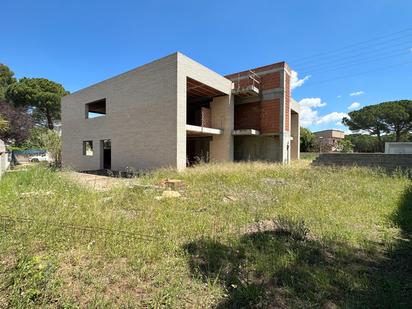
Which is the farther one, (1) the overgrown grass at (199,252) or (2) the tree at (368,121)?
(2) the tree at (368,121)

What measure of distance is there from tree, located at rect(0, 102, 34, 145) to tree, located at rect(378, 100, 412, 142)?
1732 inches

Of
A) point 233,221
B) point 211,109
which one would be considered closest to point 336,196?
point 233,221

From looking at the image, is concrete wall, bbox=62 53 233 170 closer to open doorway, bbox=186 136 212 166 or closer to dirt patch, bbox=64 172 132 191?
open doorway, bbox=186 136 212 166

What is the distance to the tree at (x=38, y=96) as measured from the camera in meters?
28.1

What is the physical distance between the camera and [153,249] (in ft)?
9.56

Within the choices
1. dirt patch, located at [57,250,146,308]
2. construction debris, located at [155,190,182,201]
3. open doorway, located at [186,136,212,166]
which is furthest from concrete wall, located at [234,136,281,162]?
dirt patch, located at [57,250,146,308]

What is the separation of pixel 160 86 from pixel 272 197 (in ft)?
29.6

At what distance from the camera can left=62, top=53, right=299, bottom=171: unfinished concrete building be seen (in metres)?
11.9

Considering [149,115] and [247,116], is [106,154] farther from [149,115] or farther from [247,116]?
[247,116]

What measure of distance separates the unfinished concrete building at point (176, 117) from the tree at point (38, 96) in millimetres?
13674

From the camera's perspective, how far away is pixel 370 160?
12125 mm

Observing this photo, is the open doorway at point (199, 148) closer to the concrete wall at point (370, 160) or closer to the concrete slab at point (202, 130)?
the concrete slab at point (202, 130)

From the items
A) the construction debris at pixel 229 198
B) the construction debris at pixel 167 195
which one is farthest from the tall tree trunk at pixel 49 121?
the construction debris at pixel 229 198

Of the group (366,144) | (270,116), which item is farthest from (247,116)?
(366,144)
